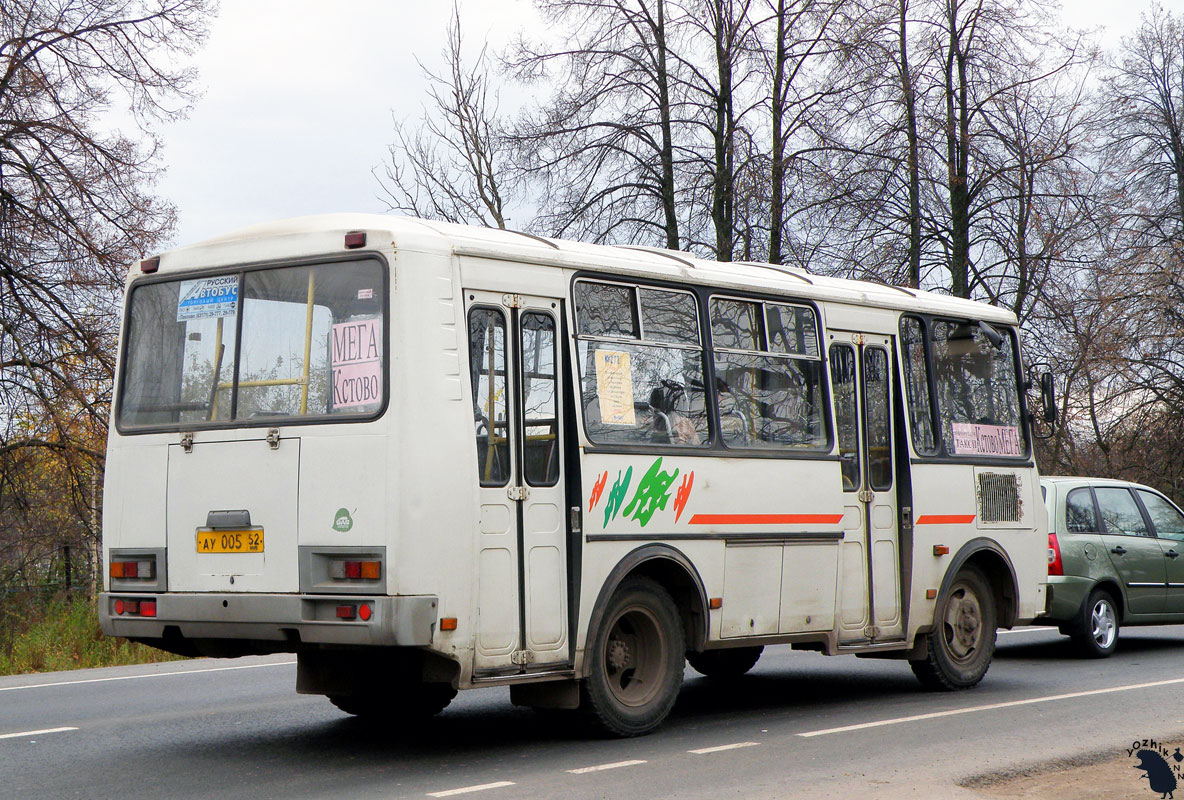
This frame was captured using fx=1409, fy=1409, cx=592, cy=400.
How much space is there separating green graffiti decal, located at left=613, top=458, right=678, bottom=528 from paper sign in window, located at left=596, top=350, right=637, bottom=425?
1.18 feet

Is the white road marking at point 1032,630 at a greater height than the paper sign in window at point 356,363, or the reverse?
Answer: the paper sign in window at point 356,363

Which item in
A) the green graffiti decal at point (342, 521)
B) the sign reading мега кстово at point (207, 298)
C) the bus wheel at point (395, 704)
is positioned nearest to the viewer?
the green graffiti decal at point (342, 521)

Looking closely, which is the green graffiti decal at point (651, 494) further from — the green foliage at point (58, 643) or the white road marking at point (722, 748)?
the green foliage at point (58, 643)

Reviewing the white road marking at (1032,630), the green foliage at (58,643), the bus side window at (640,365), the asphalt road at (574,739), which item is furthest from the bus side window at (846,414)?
the green foliage at (58,643)

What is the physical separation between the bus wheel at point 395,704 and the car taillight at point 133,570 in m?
1.88

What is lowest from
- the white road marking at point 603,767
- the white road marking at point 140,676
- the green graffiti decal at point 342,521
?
the white road marking at point 603,767

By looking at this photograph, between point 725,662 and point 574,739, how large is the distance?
11.8 ft

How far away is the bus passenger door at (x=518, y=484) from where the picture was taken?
8031 millimetres

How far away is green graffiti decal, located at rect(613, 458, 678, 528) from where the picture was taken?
29.4ft

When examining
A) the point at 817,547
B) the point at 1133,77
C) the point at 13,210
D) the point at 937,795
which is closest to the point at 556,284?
the point at 817,547

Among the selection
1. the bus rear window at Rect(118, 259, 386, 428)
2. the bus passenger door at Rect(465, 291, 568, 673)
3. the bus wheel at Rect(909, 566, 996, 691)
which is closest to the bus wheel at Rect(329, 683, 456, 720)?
the bus passenger door at Rect(465, 291, 568, 673)

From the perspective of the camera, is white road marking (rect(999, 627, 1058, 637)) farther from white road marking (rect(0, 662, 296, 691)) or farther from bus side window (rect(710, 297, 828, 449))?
white road marking (rect(0, 662, 296, 691))

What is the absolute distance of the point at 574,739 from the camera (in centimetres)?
902

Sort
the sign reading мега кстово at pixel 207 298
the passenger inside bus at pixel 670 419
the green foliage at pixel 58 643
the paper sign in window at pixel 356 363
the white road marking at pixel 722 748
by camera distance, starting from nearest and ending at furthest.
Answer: the paper sign in window at pixel 356 363 → the sign reading мега кстово at pixel 207 298 → the white road marking at pixel 722 748 → the passenger inside bus at pixel 670 419 → the green foliage at pixel 58 643
